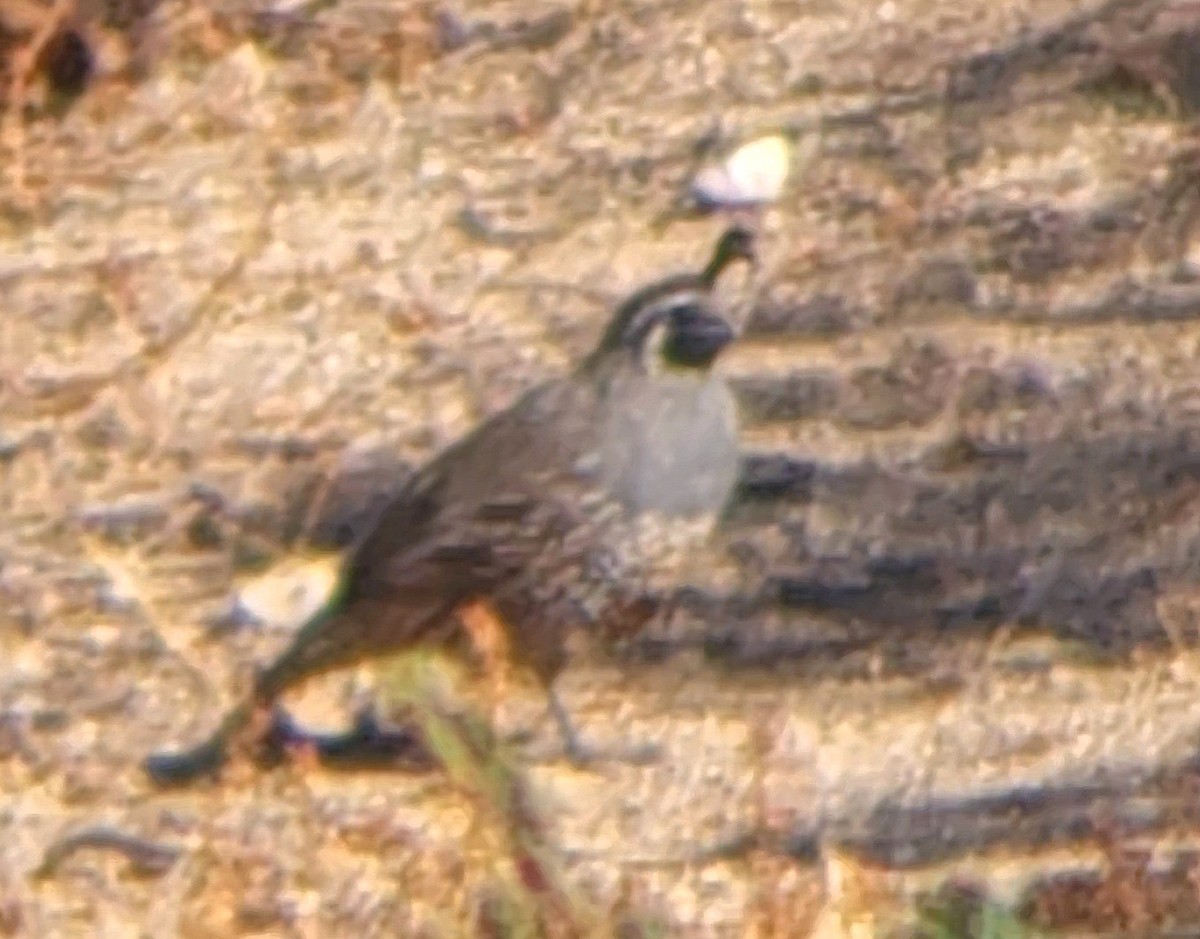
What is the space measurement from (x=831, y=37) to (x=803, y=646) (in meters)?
0.99

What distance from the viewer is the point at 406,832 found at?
539cm

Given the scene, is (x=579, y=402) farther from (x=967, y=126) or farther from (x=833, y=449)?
(x=967, y=126)

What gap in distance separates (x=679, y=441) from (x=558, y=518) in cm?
23

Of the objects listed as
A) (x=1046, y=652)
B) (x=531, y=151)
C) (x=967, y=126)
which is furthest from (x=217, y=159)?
(x=1046, y=652)

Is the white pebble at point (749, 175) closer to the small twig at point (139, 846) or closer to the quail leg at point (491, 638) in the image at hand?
the quail leg at point (491, 638)

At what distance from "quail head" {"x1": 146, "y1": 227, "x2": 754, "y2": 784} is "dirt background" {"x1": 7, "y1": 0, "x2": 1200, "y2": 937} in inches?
2.0

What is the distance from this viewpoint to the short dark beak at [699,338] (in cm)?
540

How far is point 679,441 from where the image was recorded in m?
5.46

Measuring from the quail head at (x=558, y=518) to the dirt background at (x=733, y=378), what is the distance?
0.17 ft

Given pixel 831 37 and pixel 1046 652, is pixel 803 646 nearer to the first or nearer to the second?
pixel 1046 652

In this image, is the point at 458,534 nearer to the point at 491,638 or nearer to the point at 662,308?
the point at 491,638

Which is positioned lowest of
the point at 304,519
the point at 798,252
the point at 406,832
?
the point at 406,832

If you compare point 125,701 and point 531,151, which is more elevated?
point 531,151

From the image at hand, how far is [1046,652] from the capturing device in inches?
216
